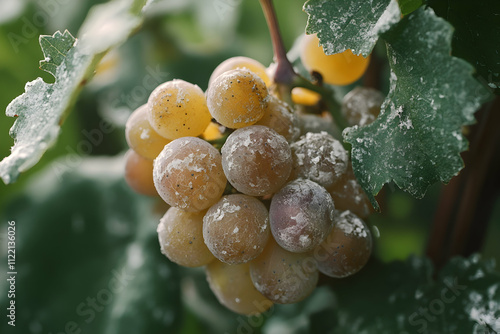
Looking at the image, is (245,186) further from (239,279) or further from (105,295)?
(105,295)

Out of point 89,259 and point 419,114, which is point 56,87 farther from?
point 89,259

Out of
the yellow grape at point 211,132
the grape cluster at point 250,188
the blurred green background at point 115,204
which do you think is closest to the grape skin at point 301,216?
the grape cluster at point 250,188

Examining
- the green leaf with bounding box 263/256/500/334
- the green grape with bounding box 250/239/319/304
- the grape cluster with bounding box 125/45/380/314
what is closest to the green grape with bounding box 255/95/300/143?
the grape cluster with bounding box 125/45/380/314

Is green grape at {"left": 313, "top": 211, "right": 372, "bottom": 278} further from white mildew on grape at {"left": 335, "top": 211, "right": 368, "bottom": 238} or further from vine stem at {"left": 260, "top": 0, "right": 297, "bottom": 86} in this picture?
vine stem at {"left": 260, "top": 0, "right": 297, "bottom": 86}

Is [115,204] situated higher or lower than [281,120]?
lower

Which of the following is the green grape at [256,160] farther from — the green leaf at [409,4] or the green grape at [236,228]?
the green leaf at [409,4]

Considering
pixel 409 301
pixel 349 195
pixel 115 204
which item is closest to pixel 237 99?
pixel 349 195
